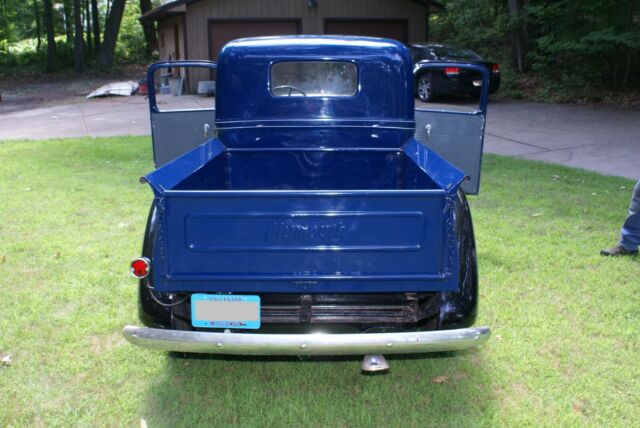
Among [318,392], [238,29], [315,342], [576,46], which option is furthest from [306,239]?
[238,29]

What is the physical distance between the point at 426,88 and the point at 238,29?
6994mm

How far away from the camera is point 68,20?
38688mm

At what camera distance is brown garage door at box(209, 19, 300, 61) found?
789 inches

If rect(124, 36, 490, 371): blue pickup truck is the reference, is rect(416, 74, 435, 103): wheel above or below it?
below

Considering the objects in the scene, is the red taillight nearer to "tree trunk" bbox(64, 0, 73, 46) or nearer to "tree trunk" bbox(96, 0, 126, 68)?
"tree trunk" bbox(96, 0, 126, 68)

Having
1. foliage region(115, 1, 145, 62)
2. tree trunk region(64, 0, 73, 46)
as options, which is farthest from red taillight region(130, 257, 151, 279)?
tree trunk region(64, 0, 73, 46)

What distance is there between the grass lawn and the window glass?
1768 mm

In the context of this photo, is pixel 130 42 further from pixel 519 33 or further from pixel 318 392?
pixel 318 392

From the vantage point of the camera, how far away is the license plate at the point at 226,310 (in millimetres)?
2922

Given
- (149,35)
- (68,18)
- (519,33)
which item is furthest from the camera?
(68,18)

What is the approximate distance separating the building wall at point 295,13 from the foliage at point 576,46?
2341 mm

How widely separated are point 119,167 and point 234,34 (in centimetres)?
1236

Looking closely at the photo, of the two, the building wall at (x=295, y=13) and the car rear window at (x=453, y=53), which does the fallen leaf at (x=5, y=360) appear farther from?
the building wall at (x=295, y=13)

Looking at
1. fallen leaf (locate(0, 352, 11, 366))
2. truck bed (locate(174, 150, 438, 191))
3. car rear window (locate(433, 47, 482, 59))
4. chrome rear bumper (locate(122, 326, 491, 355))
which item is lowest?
fallen leaf (locate(0, 352, 11, 366))
